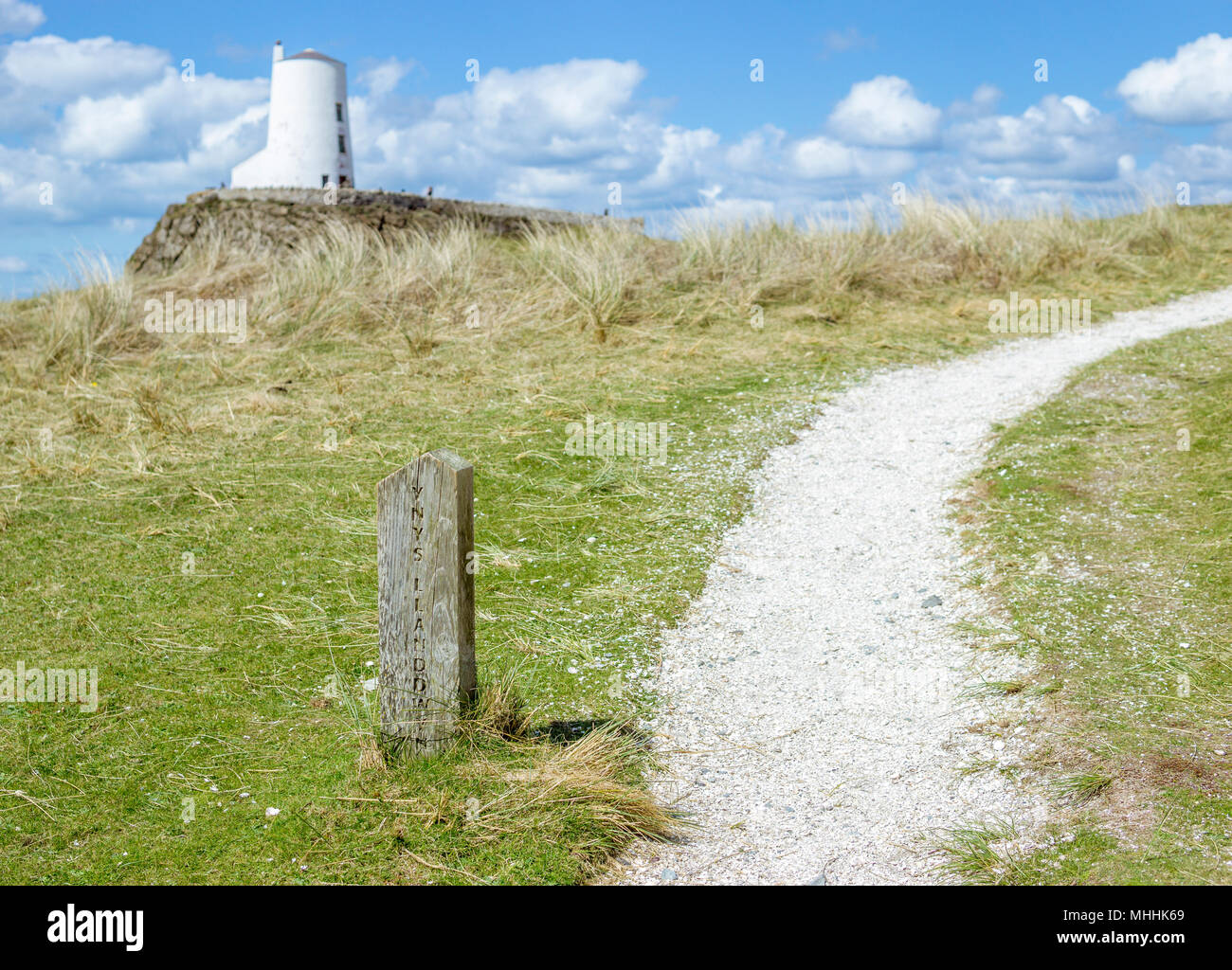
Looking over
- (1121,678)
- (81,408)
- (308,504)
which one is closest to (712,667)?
(1121,678)

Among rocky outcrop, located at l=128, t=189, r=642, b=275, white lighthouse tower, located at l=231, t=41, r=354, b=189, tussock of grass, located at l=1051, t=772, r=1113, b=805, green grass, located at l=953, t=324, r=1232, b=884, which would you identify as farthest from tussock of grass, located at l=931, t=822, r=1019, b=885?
white lighthouse tower, located at l=231, t=41, r=354, b=189

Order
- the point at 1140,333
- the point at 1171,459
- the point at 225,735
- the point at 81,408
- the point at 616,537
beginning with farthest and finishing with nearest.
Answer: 1. the point at 1140,333
2. the point at 81,408
3. the point at 1171,459
4. the point at 616,537
5. the point at 225,735

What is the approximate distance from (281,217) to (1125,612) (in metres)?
13.4

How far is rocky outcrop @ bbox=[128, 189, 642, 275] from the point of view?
14328 millimetres

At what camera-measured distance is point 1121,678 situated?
3820 millimetres

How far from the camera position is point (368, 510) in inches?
238

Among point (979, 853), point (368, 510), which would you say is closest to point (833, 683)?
point (979, 853)

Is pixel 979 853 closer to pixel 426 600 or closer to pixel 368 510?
pixel 426 600

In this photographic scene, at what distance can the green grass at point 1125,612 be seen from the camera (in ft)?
9.68

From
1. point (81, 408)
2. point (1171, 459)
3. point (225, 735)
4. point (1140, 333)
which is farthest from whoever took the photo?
point (1140, 333)

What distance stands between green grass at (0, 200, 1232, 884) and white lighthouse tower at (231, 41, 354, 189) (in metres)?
9.54
